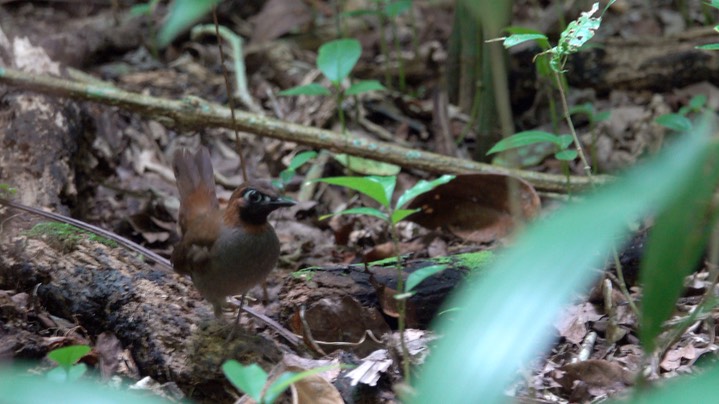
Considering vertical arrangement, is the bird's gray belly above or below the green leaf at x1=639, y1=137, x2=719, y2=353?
below

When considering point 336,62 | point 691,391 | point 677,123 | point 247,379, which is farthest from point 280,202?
point 677,123

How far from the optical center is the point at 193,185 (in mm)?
3826

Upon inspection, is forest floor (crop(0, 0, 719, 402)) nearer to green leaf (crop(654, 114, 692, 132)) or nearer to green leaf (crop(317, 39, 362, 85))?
green leaf (crop(654, 114, 692, 132))

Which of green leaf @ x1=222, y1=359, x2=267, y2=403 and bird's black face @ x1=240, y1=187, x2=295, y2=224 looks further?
bird's black face @ x1=240, y1=187, x2=295, y2=224

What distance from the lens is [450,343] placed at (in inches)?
49.5

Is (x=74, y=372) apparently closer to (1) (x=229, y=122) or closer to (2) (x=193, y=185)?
(2) (x=193, y=185)

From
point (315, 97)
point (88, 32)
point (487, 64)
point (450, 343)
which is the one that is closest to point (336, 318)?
point (450, 343)

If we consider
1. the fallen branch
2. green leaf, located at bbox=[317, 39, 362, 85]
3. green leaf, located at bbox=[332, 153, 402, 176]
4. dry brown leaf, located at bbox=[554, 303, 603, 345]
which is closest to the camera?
dry brown leaf, located at bbox=[554, 303, 603, 345]

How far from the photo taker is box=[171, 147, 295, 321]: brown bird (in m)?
3.33

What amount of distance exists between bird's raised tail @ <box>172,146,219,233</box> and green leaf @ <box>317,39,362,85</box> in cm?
110

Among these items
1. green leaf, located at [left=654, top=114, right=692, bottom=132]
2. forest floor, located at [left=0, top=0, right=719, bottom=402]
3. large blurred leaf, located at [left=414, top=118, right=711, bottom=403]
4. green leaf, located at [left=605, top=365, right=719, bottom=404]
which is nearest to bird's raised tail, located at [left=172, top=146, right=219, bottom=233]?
forest floor, located at [left=0, top=0, right=719, bottom=402]

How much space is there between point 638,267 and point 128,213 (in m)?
3.10

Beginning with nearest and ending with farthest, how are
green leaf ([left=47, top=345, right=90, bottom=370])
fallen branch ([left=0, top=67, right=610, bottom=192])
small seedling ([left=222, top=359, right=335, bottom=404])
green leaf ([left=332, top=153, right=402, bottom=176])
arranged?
small seedling ([left=222, top=359, right=335, bottom=404]) → green leaf ([left=47, top=345, right=90, bottom=370]) → fallen branch ([left=0, top=67, right=610, bottom=192]) → green leaf ([left=332, top=153, right=402, bottom=176])

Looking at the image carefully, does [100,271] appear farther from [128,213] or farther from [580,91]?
[580,91]
